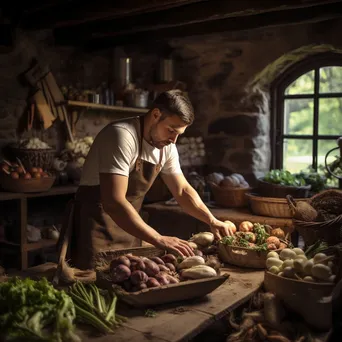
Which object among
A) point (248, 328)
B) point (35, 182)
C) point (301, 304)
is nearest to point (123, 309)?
point (248, 328)

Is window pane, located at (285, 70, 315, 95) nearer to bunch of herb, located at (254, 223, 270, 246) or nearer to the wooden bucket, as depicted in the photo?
bunch of herb, located at (254, 223, 270, 246)

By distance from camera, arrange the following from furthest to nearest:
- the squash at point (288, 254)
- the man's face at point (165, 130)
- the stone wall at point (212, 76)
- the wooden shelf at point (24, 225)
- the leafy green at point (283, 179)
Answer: the stone wall at point (212, 76), the wooden shelf at point (24, 225), the leafy green at point (283, 179), the man's face at point (165, 130), the squash at point (288, 254)

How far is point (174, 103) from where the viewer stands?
291 centimetres

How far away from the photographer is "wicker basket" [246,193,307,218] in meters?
4.29

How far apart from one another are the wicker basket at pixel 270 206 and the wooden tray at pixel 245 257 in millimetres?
1499

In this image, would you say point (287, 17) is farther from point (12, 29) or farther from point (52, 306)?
point (52, 306)

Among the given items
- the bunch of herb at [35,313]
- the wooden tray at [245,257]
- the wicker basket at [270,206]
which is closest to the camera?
the bunch of herb at [35,313]

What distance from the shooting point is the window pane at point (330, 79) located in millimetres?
5406

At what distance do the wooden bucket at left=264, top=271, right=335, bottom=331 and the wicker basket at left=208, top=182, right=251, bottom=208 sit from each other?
2438 millimetres

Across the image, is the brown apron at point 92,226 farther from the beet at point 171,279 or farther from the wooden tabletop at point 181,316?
the beet at point 171,279

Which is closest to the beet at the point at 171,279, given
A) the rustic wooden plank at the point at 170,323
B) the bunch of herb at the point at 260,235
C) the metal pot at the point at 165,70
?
the rustic wooden plank at the point at 170,323

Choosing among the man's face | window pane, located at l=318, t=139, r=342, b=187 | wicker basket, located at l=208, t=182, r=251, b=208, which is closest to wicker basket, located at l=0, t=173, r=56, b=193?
wicker basket, located at l=208, t=182, r=251, b=208

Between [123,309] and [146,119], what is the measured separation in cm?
134

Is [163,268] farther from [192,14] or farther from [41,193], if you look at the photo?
[192,14]
